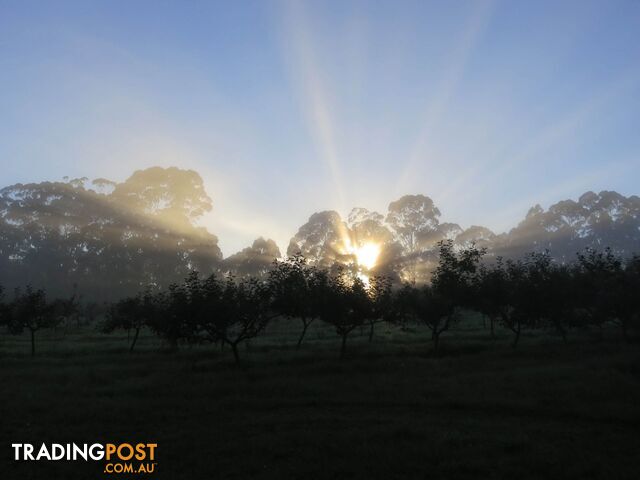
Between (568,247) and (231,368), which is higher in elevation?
(568,247)

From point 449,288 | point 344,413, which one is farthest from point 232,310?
point 449,288

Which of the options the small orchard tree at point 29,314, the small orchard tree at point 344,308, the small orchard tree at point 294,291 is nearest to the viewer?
the small orchard tree at point 344,308

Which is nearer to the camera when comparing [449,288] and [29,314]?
[449,288]

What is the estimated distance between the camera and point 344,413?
21484mm

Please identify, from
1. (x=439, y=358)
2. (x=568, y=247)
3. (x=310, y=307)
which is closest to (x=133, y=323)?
(x=310, y=307)

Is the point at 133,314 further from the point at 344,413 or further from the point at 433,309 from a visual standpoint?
the point at 344,413

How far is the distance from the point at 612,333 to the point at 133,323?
59.8 metres

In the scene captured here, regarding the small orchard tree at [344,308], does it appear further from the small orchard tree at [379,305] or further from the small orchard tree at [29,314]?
the small orchard tree at [29,314]

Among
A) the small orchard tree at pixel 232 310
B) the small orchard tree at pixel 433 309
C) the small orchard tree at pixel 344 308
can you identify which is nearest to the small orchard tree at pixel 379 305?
the small orchard tree at pixel 344 308

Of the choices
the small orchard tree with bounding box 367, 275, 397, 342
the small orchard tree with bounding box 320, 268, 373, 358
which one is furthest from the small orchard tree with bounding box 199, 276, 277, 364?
the small orchard tree with bounding box 367, 275, 397, 342

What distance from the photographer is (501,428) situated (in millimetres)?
18156

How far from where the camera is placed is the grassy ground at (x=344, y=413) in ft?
47.1

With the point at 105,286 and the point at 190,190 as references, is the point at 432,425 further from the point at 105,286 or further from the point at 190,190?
the point at 190,190

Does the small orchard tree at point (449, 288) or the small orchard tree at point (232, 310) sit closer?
the small orchard tree at point (232, 310)
